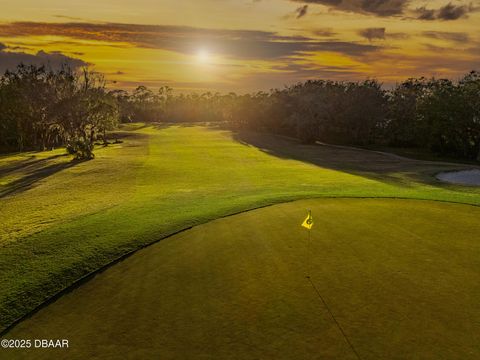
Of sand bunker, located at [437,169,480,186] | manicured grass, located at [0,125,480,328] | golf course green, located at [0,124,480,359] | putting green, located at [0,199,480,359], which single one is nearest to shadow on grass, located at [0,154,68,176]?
manicured grass, located at [0,125,480,328]

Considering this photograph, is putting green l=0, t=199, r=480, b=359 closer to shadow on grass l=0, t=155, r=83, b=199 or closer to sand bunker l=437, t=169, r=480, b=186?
shadow on grass l=0, t=155, r=83, b=199

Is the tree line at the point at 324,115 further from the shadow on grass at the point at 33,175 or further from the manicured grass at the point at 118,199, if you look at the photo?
the manicured grass at the point at 118,199

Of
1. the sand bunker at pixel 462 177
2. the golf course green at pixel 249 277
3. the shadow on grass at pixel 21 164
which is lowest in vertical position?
the shadow on grass at pixel 21 164

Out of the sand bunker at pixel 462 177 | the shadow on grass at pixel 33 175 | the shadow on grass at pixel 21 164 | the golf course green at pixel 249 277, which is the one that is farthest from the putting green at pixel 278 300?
the shadow on grass at pixel 21 164

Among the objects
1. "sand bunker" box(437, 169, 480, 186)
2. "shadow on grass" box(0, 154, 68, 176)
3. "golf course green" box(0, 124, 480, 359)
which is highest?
"golf course green" box(0, 124, 480, 359)

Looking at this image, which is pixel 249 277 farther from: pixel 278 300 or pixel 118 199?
pixel 118 199
